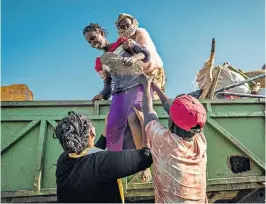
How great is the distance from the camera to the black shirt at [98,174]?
1265 millimetres

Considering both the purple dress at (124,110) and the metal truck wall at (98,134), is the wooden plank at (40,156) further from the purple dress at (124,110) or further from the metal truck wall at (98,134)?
the purple dress at (124,110)

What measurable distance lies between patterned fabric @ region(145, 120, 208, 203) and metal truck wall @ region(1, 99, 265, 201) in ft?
4.11

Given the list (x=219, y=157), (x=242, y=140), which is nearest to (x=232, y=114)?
(x=242, y=140)

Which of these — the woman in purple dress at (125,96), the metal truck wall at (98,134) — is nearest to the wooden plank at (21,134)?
the metal truck wall at (98,134)

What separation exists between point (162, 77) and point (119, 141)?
3.59 ft

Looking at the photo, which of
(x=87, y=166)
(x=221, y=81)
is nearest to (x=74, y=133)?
(x=87, y=166)

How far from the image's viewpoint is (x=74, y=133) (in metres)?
1.36

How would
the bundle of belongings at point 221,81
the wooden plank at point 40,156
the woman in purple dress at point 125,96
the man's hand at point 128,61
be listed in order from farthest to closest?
the bundle of belongings at point 221,81 < the wooden plank at point 40,156 < the woman in purple dress at point 125,96 < the man's hand at point 128,61

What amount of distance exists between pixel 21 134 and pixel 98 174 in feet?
5.34

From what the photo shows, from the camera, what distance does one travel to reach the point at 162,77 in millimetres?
2885

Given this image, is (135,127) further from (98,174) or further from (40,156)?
(40,156)

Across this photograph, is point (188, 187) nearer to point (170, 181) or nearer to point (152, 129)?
point (170, 181)

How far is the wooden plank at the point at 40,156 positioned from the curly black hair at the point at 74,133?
4.25ft

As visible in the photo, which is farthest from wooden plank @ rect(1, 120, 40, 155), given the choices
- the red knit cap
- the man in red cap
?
the red knit cap
